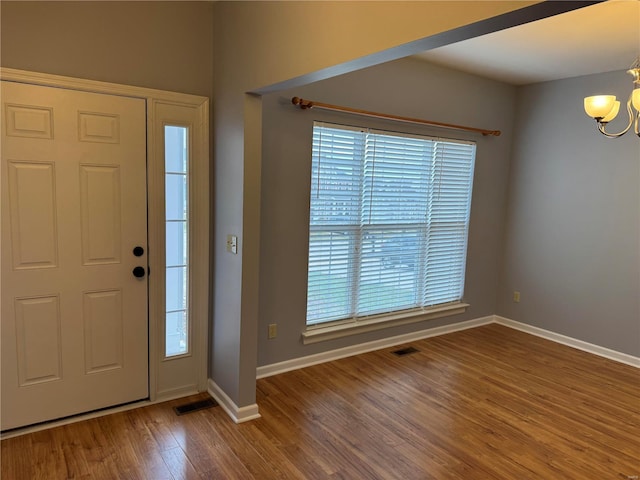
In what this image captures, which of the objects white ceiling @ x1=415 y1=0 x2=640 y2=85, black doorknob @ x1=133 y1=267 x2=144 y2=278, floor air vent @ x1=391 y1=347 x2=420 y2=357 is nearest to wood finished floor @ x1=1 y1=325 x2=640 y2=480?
floor air vent @ x1=391 y1=347 x2=420 y2=357

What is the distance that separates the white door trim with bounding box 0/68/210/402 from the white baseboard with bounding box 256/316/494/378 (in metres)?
0.57

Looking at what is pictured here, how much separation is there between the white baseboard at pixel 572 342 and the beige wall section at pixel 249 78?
324 cm

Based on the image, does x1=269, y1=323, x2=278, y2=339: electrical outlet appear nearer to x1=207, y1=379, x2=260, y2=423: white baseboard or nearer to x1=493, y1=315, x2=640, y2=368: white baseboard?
x1=207, y1=379, x2=260, y2=423: white baseboard

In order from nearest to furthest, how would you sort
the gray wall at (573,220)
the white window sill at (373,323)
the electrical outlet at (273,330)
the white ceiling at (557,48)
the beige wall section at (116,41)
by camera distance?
the beige wall section at (116,41) → the white ceiling at (557,48) → the electrical outlet at (273,330) → the white window sill at (373,323) → the gray wall at (573,220)

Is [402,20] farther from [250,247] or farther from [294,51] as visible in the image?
[250,247]

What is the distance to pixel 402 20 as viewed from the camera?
1520mm

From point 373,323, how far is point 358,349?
264 mm

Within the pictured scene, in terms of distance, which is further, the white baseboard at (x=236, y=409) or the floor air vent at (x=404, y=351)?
the floor air vent at (x=404, y=351)

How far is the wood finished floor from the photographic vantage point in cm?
A: 229

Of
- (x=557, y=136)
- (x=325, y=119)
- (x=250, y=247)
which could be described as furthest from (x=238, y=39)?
(x=557, y=136)

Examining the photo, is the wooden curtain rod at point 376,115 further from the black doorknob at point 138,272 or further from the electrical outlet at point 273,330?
the electrical outlet at point 273,330

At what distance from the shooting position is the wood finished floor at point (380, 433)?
90.2 inches

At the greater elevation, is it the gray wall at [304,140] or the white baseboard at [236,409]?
the gray wall at [304,140]

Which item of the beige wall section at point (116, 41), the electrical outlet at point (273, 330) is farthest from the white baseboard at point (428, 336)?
the beige wall section at point (116, 41)
